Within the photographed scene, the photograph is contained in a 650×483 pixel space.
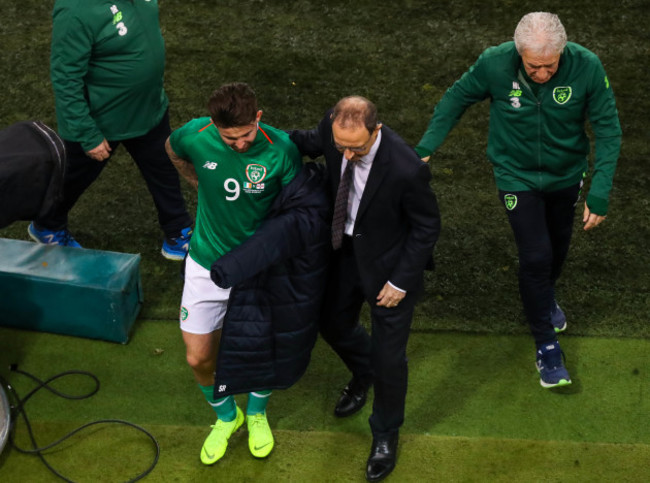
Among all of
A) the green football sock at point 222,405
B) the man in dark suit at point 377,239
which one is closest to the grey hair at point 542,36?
the man in dark suit at point 377,239

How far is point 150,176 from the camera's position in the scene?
619cm

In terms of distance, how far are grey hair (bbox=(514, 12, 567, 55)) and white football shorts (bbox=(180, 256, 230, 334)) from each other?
186 centimetres

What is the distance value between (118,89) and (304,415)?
2188 mm

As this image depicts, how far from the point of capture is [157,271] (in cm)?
632

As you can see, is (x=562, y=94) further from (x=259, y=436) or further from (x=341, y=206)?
(x=259, y=436)

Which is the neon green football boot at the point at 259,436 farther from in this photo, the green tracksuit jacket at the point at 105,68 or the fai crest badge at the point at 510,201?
the green tracksuit jacket at the point at 105,68

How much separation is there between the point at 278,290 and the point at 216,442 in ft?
3.41

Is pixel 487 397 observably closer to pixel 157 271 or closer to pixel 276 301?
pixel 276 301

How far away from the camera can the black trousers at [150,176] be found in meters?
6.02

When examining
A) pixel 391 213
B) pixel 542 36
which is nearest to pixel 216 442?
pixel 391 213

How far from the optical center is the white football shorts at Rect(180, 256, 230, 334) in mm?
4574

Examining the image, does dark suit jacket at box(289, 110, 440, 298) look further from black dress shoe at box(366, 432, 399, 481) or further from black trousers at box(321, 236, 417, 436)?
black dress shoe at box(366, 432, 399, 481)

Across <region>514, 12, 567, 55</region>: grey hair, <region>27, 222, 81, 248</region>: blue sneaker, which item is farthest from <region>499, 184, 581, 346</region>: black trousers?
<region>27, 222, 81, 248</region>: blue sneaker

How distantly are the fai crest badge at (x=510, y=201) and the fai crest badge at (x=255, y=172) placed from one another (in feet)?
4.92
